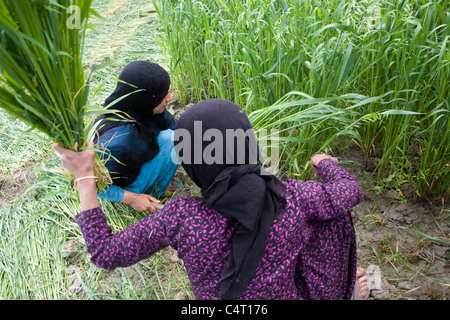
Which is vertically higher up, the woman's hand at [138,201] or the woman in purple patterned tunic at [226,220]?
the woman in purple patterned tunic at [226,220]

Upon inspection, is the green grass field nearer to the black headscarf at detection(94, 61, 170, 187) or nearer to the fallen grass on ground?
the fallen grass on ground

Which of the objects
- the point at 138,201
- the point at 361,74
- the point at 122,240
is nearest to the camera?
the point at 122,240

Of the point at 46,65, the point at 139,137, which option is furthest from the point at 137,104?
the point at 46,65

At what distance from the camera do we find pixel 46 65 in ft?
3.32

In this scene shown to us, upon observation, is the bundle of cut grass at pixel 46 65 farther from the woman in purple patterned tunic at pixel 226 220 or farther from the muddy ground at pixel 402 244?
the muddy ground at pixel 402 244

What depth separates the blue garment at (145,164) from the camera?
155 cm

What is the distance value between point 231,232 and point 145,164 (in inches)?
36.4

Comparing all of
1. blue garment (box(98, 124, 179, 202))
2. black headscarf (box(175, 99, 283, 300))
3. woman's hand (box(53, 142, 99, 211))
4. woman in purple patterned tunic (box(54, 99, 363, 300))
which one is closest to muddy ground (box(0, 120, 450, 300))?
woman in purple patterned tunic (box(54, 99, 363, 300))

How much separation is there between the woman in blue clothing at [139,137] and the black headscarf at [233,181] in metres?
0.55

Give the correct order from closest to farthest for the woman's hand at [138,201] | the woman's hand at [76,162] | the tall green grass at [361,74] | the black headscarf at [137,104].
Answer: the woman's hand at [76,162] → the tall green grass at [361,74] → the black headscarf at [137,104] → the woman's hand at [138,201]

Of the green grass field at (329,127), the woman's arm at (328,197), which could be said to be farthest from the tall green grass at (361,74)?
the woman's arm at (328,197)

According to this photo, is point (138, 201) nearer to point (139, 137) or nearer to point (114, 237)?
point (139, 137)
